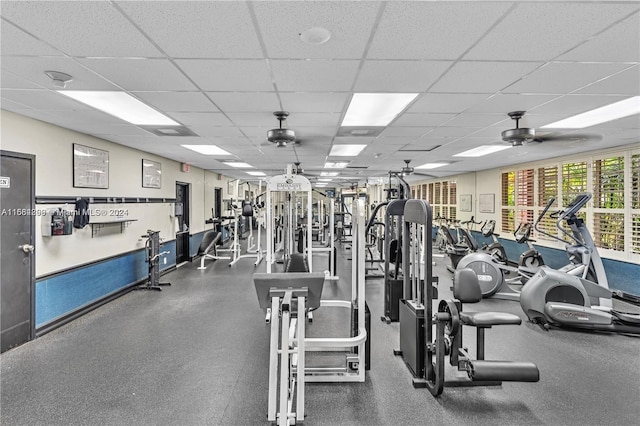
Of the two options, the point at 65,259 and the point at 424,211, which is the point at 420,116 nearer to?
the point at 424,211

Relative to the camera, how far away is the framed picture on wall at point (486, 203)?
8219 mm

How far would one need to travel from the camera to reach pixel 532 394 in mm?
2432

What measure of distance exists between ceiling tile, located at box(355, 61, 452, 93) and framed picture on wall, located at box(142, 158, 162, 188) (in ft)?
14.7

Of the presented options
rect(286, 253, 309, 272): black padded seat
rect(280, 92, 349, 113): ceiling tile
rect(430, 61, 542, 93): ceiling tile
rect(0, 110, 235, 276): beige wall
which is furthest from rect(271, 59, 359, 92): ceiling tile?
rect(0, 110, 235, 276): beige wall

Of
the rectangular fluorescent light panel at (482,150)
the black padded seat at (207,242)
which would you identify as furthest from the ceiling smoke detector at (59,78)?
the rectangular fluorescent light panel at (482,150)

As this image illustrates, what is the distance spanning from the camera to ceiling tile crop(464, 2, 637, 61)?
154 cm

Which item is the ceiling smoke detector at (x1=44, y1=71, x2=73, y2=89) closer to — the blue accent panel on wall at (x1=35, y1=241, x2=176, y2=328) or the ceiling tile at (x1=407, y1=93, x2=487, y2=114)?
the blue accent panel on wall at (x1=35, y1=241, x2=176, y2=328)

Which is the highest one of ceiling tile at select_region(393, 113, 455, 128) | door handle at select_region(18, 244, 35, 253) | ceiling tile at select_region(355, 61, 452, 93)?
ceiling tile at select_region(393, 113, 455, 128)

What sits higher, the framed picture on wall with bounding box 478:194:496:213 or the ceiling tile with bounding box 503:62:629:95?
the ceiling tile with bounding box 503:62:629:95

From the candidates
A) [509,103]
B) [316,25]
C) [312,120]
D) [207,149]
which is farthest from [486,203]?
[316,25]

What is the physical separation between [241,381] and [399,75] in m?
2.68

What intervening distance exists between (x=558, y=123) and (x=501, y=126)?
59 cm

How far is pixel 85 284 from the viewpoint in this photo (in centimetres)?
414

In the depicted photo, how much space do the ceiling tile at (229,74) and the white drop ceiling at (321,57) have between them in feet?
0.05
